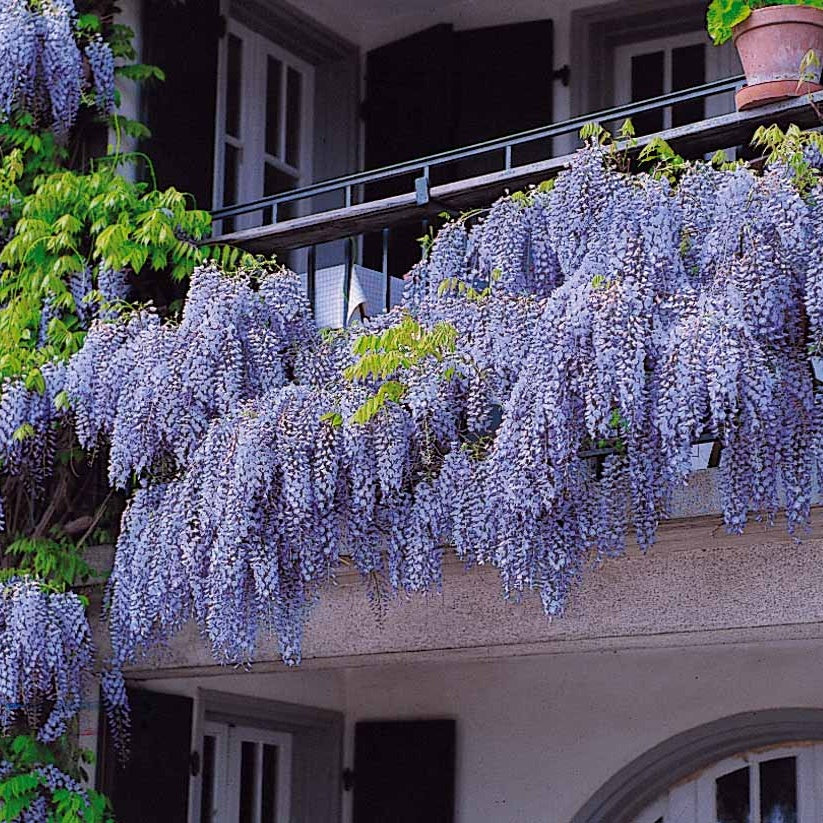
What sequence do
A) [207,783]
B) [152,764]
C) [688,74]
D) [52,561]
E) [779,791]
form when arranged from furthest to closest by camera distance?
1. [688,74]
2. [207,783]
3. [779,791]
4. [152,764]
5. [52,561]

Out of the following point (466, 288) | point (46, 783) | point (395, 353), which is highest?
point (466, 288)

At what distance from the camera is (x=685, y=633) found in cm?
509

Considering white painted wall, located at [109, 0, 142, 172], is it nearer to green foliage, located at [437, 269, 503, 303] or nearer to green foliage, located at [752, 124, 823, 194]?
green foliage, located at [437, 269, 503, 303]

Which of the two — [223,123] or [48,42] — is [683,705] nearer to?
[223,123]

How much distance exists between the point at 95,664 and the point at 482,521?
1.89m

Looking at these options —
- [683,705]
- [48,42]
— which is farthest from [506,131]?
[683,705]

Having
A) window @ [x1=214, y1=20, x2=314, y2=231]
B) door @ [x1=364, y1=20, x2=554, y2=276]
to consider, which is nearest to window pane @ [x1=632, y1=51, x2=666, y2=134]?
door @ [x1=364, y1=20, x2=554, y2=276]

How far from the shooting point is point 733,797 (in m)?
6.66

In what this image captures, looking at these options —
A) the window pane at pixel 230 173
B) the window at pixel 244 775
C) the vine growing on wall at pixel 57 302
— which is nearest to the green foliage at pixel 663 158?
the vine growing on wall at pixel 57 302

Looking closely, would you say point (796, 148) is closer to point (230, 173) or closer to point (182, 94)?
point (182, 94)

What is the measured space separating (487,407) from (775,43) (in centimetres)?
140

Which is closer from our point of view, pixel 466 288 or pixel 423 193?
pixel 466 288

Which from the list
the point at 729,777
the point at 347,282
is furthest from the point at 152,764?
the point at 729,777

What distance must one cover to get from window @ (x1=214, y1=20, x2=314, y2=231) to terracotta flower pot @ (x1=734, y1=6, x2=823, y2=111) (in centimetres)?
260
